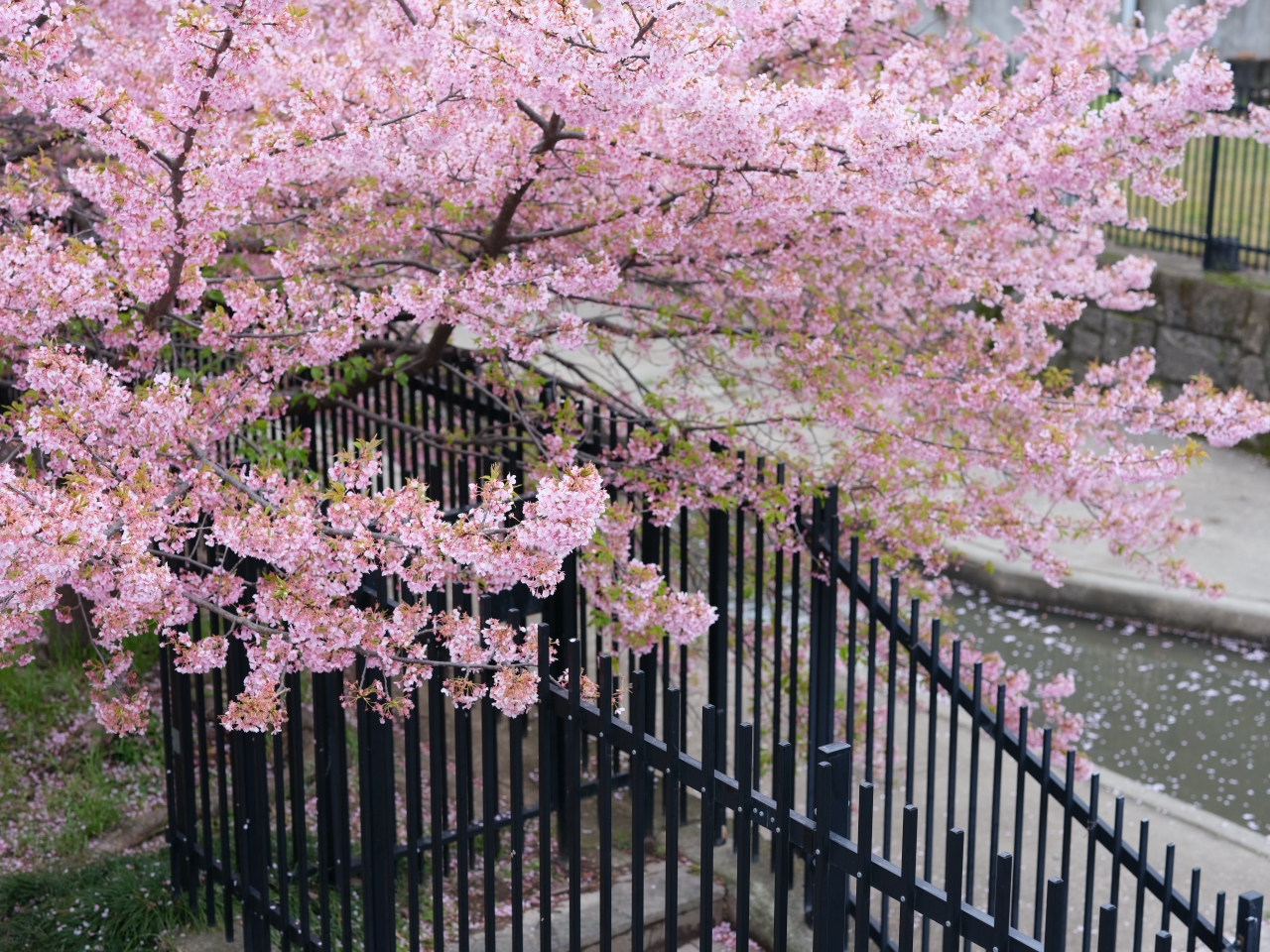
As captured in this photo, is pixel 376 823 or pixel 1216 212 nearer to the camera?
pixel 376 823

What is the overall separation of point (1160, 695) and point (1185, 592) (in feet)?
3.58

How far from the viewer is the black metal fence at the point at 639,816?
Answer: 264 centimetres

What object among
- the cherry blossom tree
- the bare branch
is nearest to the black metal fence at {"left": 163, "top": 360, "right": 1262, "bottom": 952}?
the cherry blossom tree

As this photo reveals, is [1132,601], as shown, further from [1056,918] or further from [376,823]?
[1056,918]

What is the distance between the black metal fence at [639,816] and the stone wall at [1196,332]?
6.95 meters

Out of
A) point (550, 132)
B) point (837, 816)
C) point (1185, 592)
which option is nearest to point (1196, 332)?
point (1185, 592)

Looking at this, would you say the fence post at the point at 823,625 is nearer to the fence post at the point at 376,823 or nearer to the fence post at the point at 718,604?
the fence post at the point at 718,604

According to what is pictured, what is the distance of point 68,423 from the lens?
3.20 metres

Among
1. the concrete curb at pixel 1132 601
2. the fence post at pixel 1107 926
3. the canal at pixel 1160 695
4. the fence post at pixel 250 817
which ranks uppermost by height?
the fence post at pixel 1107 926

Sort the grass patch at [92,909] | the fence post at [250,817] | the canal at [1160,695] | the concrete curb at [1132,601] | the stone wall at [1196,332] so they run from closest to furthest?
the fence post at [250,817] < the grass patch at [92,909] < the canal at [1160,695] < the concrete curb at [1132,601] < the stone wall at [1196,332]

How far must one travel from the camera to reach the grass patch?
3990mm

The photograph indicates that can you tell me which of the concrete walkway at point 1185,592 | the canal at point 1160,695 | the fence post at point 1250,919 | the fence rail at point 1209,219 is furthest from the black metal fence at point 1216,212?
the fence post at point 1250,919

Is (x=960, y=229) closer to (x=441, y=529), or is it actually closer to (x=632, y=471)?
(x=632, y=471)

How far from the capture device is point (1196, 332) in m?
12.0
